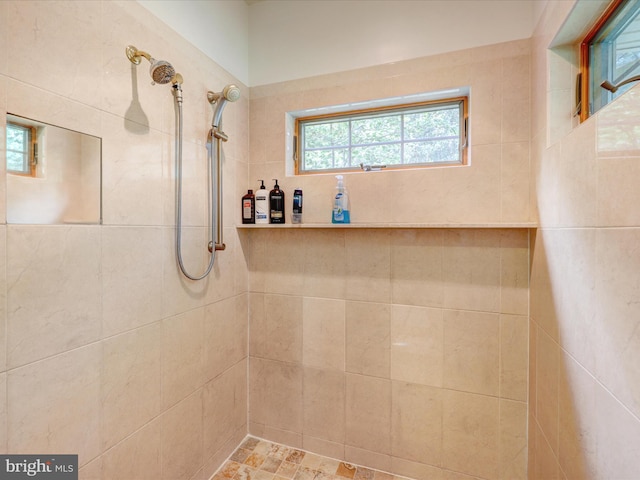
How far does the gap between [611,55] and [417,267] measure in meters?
1.02

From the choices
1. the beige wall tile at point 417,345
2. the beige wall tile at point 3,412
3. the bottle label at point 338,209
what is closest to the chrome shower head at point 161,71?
the bottle label at point 338,209

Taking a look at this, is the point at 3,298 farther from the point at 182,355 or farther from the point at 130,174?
the point at 182,355

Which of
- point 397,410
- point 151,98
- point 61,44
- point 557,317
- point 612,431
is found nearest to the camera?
point 612,431

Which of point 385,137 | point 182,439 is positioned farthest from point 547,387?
point 182,439

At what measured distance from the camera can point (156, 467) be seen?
1254 millimetres

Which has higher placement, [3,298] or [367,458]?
[3,298]

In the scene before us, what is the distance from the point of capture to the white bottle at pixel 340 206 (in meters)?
1.60

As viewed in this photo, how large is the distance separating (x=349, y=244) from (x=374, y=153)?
0.54 meters

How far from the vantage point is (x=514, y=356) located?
4.67 feet

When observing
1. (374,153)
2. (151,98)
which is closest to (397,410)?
(374,153)

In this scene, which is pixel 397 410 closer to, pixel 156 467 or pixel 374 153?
pixel 156 467

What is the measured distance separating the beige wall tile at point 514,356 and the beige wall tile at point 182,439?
1.48m

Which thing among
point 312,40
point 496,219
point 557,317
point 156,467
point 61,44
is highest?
point 312,40
